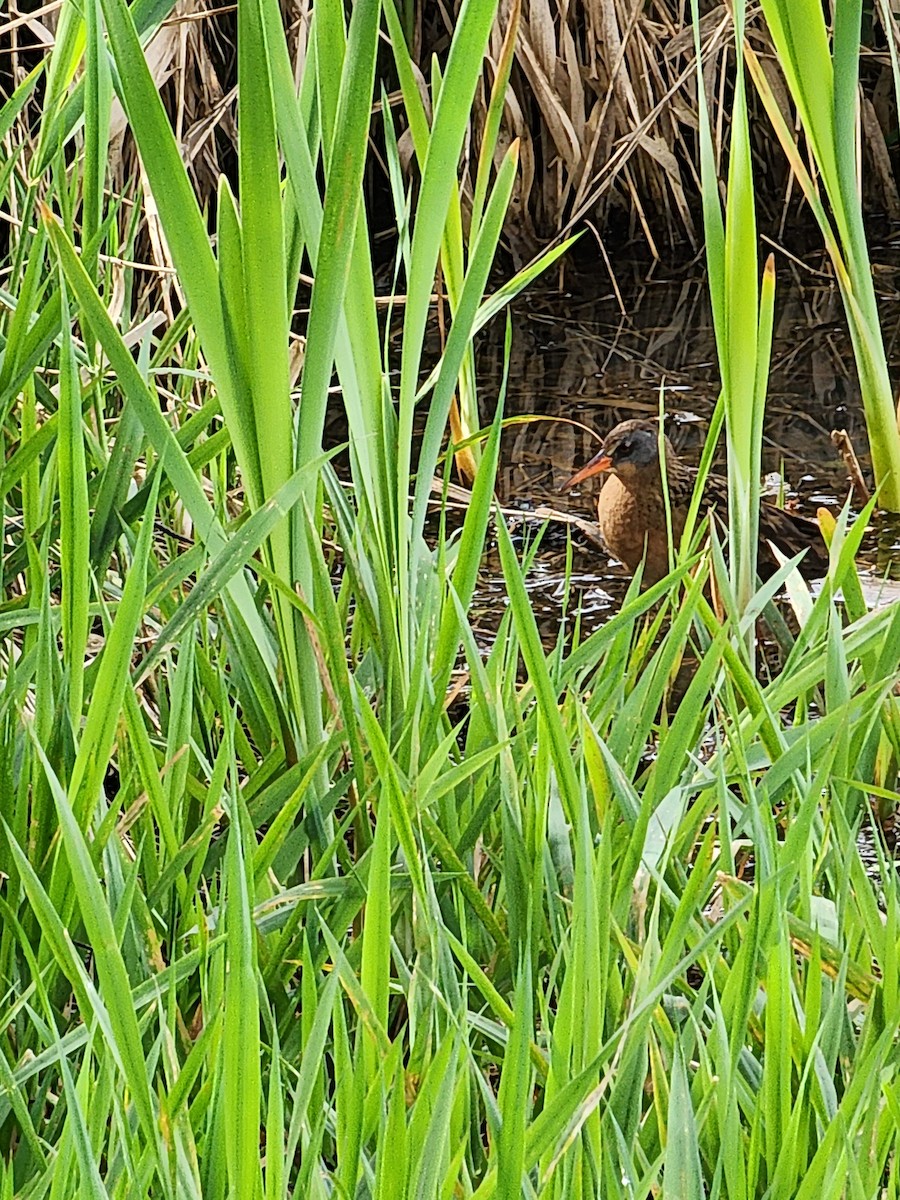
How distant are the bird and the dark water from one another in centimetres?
6

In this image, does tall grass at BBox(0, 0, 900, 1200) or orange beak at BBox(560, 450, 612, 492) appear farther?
orange beak at BBox(560, 450, 612, 492)

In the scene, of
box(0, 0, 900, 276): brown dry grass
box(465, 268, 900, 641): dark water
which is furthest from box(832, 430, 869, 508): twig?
box(0, 0, 900, 276): brown dry grass

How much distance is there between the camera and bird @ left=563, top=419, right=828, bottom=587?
2.32 m

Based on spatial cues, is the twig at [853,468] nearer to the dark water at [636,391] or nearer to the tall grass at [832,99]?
the dark water at [636,391]

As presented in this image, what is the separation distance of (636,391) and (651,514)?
680mm

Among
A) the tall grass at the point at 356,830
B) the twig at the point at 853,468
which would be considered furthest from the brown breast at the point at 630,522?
the tall grass at the point at 356,830

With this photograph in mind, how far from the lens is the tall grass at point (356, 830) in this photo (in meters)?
0.80

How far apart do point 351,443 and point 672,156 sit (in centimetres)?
258

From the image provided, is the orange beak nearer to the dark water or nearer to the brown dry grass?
the dark water

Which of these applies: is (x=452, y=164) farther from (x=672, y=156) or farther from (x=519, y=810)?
(x=672, y=156)

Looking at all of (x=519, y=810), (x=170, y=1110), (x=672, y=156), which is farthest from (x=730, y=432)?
(x=672, y=156)

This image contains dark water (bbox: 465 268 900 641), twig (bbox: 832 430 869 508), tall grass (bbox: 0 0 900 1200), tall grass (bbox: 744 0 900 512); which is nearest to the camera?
tall grass (bbox: 0 0 900 1200)

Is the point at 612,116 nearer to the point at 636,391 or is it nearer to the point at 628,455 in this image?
the point at 636,391

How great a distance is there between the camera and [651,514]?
2.41 m
